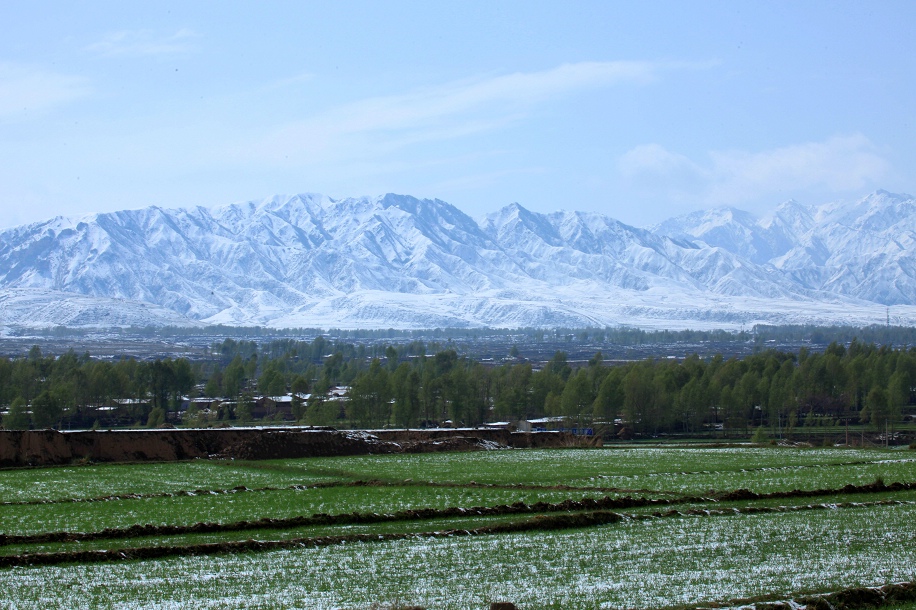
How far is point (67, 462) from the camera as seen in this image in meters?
44.3

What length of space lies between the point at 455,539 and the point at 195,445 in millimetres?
30585

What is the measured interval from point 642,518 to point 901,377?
2791 inches

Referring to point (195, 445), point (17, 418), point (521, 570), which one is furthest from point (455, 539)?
point (17, 418)

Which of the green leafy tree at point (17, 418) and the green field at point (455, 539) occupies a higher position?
the green field at point (455, 539)

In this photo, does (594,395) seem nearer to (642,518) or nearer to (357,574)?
(642,518)

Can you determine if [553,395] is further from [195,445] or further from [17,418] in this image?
[195,445]

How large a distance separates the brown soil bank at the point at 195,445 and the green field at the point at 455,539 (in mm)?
8171

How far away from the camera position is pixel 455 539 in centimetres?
2059

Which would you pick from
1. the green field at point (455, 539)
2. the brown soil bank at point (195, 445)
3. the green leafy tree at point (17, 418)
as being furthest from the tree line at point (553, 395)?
the green field at point (455, 539)

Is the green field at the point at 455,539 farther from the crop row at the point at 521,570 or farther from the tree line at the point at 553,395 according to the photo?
the tree line at the point at 553,395

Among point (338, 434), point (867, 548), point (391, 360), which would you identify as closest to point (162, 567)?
point (867, 548)

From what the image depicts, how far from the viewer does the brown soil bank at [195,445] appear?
143ft

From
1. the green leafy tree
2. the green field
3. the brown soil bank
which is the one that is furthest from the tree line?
the green field

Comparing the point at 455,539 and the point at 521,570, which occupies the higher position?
the point at 521,570
